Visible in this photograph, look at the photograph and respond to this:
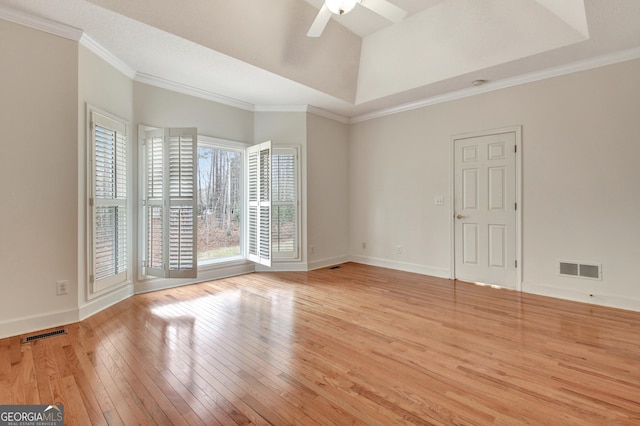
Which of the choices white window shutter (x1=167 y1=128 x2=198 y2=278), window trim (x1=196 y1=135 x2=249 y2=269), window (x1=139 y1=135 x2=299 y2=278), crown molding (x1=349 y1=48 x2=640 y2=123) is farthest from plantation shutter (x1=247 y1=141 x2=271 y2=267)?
crown molding (x1=349 y1=48 x2=640 y2=123)

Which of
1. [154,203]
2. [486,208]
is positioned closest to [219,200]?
[154,203]

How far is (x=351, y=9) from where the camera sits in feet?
8.16

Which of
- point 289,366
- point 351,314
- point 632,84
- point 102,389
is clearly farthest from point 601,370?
point 102,389

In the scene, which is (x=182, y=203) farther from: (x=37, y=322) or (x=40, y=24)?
(x=40, y=24)

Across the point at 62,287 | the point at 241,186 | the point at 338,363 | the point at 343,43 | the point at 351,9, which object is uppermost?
the point at 343,43

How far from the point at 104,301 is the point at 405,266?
14.0 feet

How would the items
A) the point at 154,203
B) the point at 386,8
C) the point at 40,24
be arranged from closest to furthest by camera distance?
1. the point at 386,8
2. the point at 40,24
3. the point at 154,203

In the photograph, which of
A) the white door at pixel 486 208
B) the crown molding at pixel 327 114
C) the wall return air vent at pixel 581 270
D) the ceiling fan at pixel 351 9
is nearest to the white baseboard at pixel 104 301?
the ceiling fan at pixel 351 9

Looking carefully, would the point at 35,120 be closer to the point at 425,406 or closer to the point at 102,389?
the point at 102,389

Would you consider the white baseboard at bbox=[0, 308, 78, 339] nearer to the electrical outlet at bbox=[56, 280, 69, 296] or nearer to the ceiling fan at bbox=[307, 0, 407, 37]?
the electrical outlet at bbox=[56, 280, 69, 296]

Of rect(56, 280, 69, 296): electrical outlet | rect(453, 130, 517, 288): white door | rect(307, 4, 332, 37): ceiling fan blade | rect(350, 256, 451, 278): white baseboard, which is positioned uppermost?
rect(307, 4, 332, 37): ceiling fan blade

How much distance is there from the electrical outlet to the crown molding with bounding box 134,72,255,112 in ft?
8.31

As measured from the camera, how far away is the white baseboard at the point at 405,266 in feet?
15.8

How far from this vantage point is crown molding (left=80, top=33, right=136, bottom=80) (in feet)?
9.95
